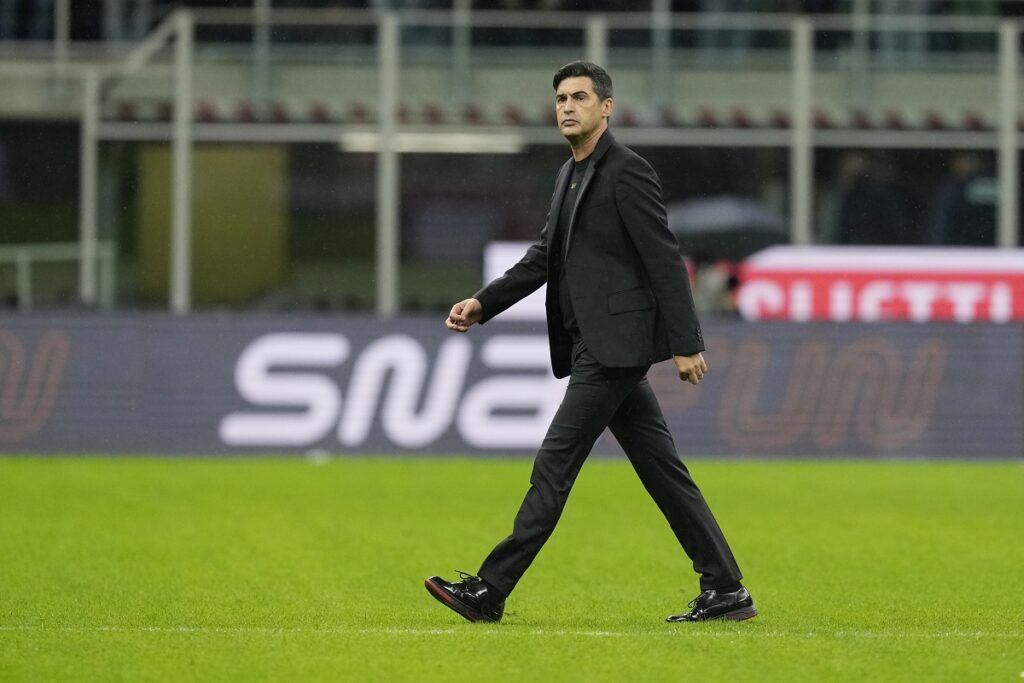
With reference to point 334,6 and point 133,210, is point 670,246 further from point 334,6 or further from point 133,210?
point 334,6

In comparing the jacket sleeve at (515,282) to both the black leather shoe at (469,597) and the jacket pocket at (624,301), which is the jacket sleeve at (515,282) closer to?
the jacket pocket at (624,301)

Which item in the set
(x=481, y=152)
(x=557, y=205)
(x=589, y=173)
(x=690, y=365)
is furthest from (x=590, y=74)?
(x=481, y=152)

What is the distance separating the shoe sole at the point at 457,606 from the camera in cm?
692

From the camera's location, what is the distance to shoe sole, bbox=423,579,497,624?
22.7 feet

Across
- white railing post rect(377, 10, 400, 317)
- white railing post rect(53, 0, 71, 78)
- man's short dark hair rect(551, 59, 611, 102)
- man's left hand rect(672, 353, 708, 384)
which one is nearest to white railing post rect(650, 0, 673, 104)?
white railing post rect(377, 10, 400, 317)

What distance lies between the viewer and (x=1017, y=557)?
32.7 feet

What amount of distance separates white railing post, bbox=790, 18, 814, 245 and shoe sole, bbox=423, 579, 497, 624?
464 inches

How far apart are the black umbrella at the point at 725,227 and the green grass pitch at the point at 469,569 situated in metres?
3.10

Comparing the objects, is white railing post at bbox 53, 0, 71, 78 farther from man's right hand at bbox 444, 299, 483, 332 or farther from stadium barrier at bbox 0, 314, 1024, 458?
man's right hand at bbox 444, 299, 483, 332

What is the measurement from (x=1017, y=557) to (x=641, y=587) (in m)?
2.43

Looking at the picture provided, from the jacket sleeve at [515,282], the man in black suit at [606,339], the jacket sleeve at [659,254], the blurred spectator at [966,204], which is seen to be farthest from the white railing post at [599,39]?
the jacket sleeve at [659,254]

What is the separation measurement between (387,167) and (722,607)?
11.5 meters

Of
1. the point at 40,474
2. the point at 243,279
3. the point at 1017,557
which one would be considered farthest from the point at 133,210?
the point at 1017,557

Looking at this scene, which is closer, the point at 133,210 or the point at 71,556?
the point at 71,556
